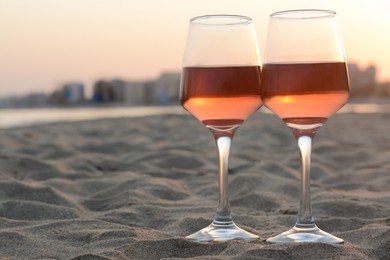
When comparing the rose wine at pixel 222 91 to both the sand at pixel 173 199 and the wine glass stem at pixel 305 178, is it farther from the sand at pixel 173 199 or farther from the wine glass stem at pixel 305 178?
the sand at pixel 173 199

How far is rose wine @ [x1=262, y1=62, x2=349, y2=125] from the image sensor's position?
1.73 meters

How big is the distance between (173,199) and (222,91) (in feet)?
4.68

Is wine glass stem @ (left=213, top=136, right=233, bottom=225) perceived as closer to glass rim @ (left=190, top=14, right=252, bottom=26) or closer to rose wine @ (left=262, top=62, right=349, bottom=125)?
rose wine @ (left=262, top=62, right=349, bottom=125)

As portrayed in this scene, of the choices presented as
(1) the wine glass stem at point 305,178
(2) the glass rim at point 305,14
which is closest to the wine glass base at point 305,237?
(1) the wine glass stem at point 305,178

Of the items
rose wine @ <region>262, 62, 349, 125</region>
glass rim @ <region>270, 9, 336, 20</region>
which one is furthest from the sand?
glass rim @ <region>270, 9, 336, 20</region>

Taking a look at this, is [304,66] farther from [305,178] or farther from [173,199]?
[173,199]

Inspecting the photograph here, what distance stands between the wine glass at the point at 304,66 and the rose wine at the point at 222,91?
0.04m

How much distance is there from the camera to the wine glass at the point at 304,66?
1.73m

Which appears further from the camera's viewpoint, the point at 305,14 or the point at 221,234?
the point at 221,234

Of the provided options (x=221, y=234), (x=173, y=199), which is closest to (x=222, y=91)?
(x=221, y=234)

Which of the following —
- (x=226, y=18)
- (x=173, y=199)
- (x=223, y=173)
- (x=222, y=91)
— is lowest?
(x=173, y=199)

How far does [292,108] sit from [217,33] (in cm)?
28

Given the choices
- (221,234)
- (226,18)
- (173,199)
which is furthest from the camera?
(173,199)

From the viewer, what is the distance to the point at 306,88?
1.73 metres
